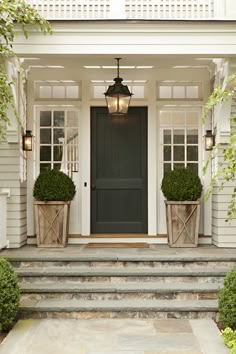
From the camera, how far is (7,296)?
4.32m

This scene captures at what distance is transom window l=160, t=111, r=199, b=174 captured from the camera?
24.2 ft

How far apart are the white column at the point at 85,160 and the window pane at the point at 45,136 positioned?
1.89ft

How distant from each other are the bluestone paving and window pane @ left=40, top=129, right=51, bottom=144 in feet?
11.0

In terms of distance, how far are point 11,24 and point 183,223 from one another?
142 inches

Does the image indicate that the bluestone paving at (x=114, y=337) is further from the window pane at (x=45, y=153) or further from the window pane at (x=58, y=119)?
the window pane at (x=58, y=119)

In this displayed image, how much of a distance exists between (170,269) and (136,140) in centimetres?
244

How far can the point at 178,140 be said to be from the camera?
24.2ft

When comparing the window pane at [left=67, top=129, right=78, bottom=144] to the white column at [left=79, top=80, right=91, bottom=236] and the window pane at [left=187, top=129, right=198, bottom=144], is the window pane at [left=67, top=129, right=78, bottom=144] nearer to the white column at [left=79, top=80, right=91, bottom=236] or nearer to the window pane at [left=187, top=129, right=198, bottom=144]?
the white column at [left=79, top=80, right=91, bottom=236]

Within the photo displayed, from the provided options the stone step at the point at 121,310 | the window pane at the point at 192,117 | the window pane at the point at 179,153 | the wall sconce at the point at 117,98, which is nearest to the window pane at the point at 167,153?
the window pane at the point at 179,153

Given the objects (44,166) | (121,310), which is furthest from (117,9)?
(121,310)

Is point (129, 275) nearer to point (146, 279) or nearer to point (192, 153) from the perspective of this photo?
point (146, 279)

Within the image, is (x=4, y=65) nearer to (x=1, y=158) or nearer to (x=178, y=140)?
(x=1, y=158)

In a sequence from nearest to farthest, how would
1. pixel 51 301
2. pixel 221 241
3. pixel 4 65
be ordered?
pixel 51 301 → pixel 4 65 → pixel 221 241

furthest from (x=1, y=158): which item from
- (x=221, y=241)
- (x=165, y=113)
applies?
(x=221, y=241)
